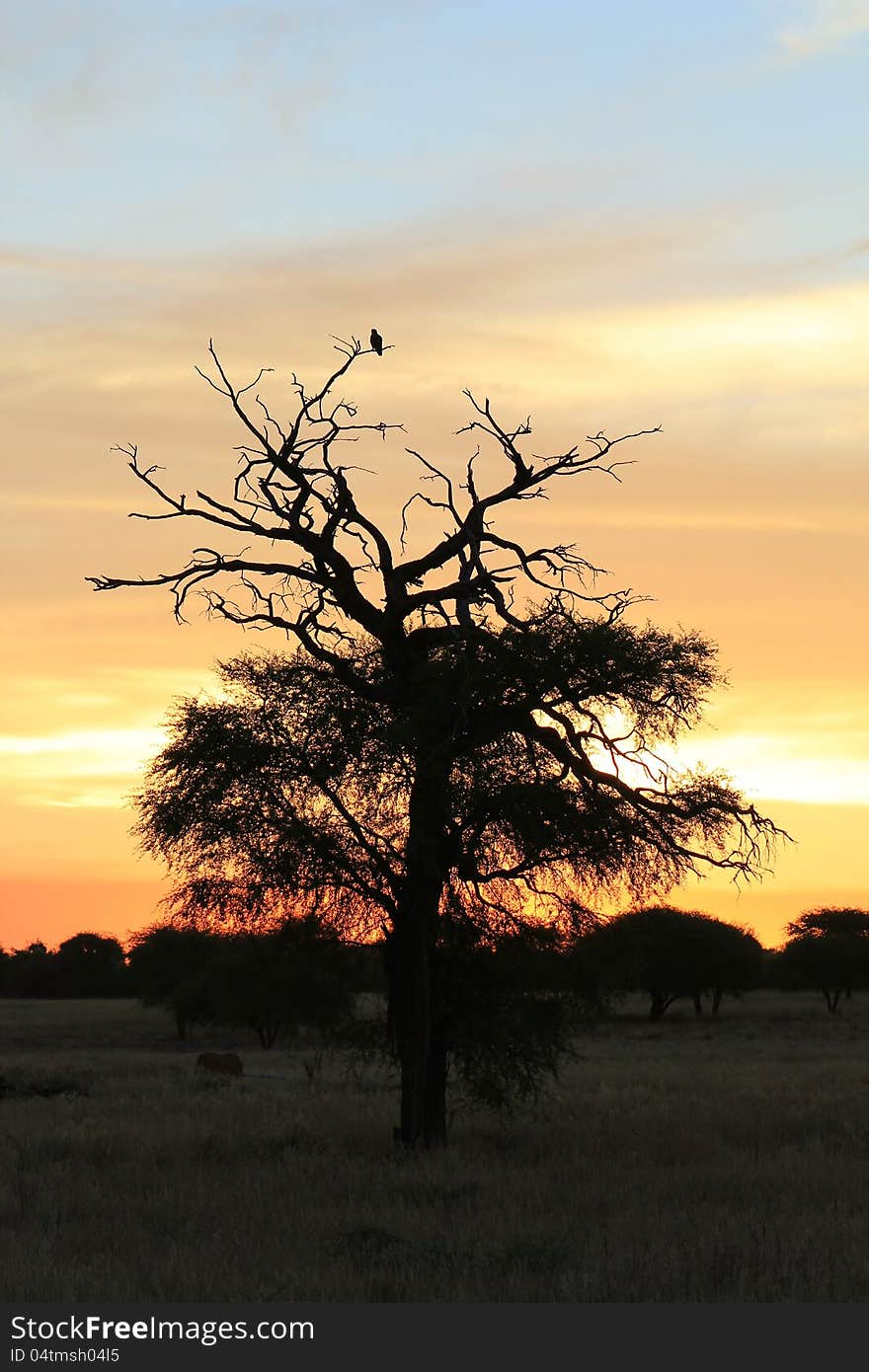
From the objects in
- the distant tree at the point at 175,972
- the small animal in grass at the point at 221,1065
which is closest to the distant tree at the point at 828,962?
the distant tree at the point at 175,972

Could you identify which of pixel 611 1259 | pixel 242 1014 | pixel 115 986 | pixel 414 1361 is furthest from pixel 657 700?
pixel 115 986

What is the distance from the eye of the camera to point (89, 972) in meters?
144

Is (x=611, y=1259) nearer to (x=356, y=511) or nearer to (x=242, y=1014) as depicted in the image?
(x=356, y=511)

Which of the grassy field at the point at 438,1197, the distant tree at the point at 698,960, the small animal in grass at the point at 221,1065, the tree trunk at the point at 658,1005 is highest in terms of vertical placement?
the distant tree at the point at 698,960

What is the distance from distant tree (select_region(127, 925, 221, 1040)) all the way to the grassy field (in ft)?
150

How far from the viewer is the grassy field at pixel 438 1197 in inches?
535

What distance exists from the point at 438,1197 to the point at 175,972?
7467 cm

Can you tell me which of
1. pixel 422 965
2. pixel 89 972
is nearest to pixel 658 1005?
pixel 89 972

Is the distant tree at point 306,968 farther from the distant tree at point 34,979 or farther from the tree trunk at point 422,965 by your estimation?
the distant tree at point 34,979

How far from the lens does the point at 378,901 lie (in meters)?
23.8

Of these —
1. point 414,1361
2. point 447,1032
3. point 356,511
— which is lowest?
point 414,1361

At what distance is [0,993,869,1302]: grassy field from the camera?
A: 13578 mm

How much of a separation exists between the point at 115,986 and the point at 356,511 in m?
126

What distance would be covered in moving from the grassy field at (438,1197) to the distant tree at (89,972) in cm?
11135
